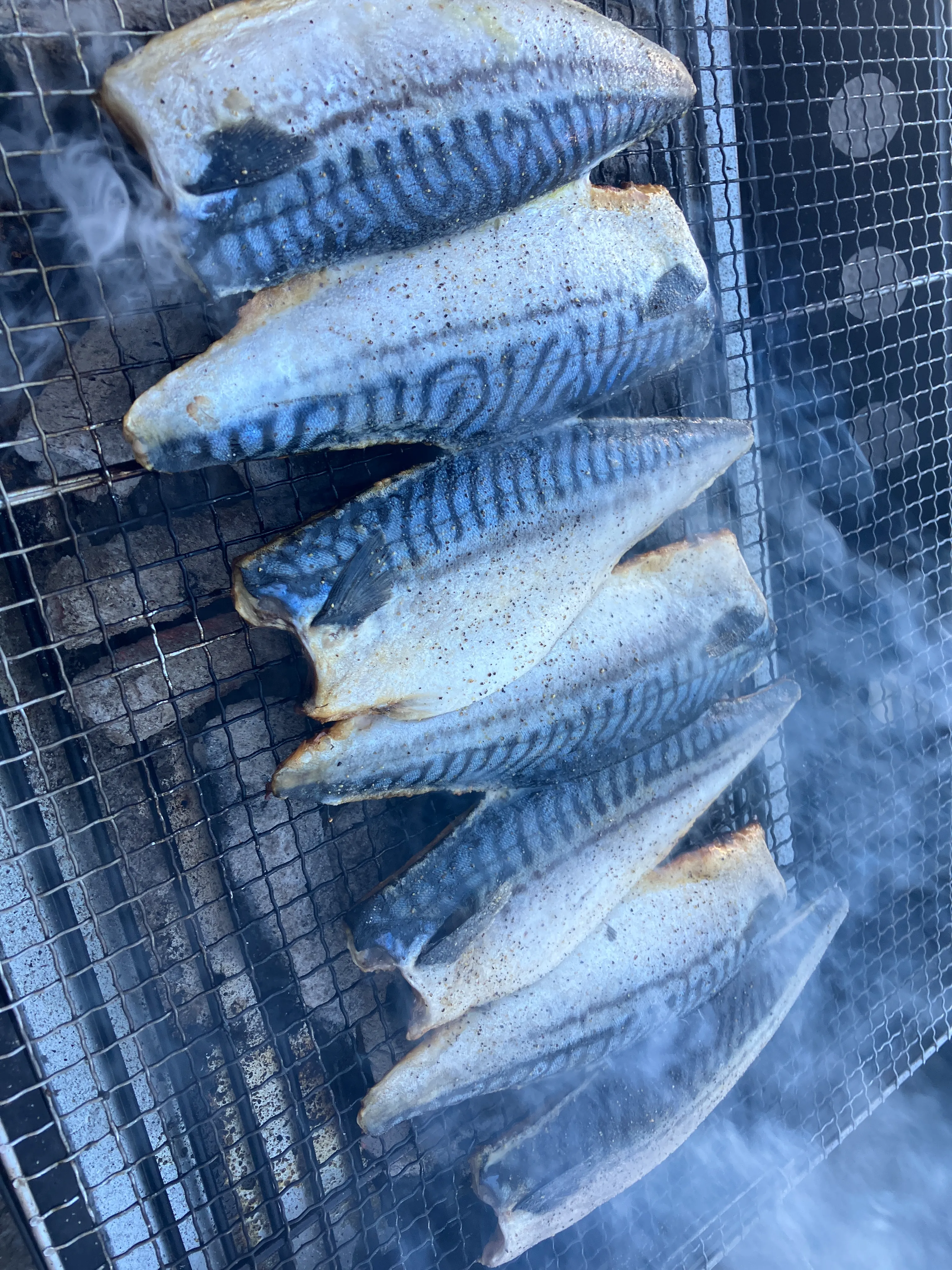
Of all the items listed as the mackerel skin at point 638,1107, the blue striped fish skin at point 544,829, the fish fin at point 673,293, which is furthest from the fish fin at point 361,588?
the mackerel skin at point 638,1107

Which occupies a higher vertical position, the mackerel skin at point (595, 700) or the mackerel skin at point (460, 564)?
the mackerel skin at point (460, 564)

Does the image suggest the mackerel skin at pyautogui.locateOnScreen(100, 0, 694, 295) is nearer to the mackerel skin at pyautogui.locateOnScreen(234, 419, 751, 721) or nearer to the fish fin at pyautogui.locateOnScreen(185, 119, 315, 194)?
the fish fin at pyautogui.locateOnScreen(185, 119, 315, 194)

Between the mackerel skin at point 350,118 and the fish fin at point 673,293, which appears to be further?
the fish fin at point 673,293

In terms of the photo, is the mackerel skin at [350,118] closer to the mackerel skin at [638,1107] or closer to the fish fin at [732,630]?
the fish fin at [732,630]

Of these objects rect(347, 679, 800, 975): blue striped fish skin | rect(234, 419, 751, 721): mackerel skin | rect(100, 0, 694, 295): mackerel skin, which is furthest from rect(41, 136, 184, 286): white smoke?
rect(347, 679, 800, 975): blue striped fish skin

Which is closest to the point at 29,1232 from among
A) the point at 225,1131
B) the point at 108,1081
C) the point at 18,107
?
the point at 108,1081
